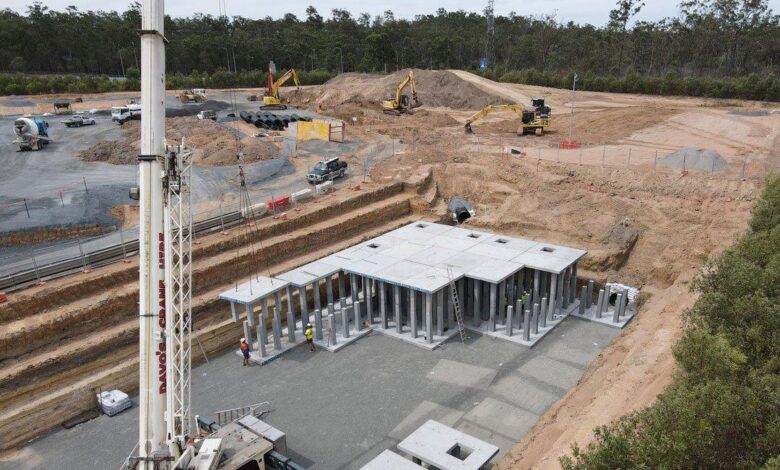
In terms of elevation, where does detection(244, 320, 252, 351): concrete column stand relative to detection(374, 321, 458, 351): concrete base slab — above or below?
above

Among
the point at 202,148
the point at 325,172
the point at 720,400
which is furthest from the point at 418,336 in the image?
the point at 202,148

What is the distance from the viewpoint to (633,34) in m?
93.8

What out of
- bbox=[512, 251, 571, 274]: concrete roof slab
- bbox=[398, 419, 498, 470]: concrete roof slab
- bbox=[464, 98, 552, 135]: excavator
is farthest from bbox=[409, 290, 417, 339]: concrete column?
bbox=[464, 98, 552, 135]: excavator

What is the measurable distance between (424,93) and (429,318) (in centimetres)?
4476

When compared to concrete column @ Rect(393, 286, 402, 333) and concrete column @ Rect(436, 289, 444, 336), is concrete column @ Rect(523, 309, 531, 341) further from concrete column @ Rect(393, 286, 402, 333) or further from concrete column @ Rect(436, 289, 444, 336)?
concrete column @ Rect(393, 286, 402, 333)

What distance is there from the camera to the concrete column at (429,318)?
2196 cm

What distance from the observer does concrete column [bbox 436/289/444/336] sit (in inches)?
885

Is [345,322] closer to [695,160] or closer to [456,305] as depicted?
[456,305]

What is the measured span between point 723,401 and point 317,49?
103591 mm

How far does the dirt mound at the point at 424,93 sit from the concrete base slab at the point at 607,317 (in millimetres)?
39464

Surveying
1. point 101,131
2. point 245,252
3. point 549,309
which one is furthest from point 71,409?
point 101,131

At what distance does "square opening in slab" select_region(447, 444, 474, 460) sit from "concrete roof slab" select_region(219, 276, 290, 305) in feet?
33.0

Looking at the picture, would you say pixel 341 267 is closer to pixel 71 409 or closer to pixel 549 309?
pixel 549 309

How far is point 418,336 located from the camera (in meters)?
23.1
